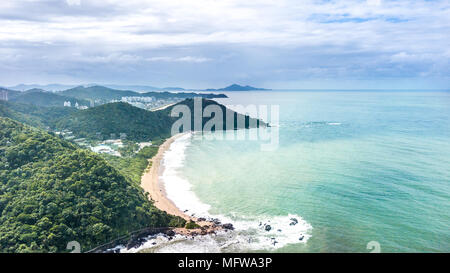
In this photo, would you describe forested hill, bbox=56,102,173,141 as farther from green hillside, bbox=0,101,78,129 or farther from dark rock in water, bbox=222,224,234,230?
dark rock in water, bbox=222,224,234,230

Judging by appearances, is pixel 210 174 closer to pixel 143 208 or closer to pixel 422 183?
pixel 143 208

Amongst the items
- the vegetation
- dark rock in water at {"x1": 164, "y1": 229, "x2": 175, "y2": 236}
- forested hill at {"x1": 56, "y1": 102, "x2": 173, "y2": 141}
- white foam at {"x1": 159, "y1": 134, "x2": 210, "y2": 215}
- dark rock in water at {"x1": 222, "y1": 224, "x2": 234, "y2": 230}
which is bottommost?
dark rock in water at {"x1": 164, "y1": 229, "x2": 175, "y2": 236}

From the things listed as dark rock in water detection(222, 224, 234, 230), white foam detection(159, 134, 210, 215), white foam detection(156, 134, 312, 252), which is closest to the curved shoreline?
white foam detection(159, 134, 210, 215)

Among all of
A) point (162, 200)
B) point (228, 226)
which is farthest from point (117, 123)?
point (228, 226)

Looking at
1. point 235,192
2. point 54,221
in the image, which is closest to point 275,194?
point 235,192

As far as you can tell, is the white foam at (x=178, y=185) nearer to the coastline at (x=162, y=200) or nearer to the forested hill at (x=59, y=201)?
the coastline at (x=162, y=200)
